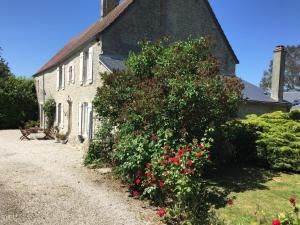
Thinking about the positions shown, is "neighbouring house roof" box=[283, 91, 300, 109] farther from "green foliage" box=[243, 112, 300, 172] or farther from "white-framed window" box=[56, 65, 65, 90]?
"white-framed window" box=[56, 65, 65, 90]

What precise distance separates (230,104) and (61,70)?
14530 millimetres

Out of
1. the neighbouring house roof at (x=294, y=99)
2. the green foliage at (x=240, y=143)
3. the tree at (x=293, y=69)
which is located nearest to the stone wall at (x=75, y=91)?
the green foliage at (x=240, y=143)

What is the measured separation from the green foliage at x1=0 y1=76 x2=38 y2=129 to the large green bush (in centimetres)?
1798

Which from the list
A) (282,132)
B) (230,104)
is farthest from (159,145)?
(282,132)

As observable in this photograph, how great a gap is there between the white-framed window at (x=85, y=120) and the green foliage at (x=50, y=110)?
5.74m

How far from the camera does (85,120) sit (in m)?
15.6

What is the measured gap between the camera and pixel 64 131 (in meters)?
18.4

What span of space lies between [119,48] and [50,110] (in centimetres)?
862

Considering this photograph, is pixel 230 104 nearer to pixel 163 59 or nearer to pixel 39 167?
pixel 163 59

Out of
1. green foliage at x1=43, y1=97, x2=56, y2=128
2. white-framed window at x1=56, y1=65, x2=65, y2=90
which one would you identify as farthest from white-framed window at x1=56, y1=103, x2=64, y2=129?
white-framed window at x1=56, y1=65, x2=65, y2=90

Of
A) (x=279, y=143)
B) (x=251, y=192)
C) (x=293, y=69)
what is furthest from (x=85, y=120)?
(x=293, y=69)

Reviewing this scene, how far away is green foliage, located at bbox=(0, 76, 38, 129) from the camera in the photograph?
2400 cm

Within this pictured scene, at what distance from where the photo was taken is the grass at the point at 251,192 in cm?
591

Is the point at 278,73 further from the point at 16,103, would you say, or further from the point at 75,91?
the point at 16,103
